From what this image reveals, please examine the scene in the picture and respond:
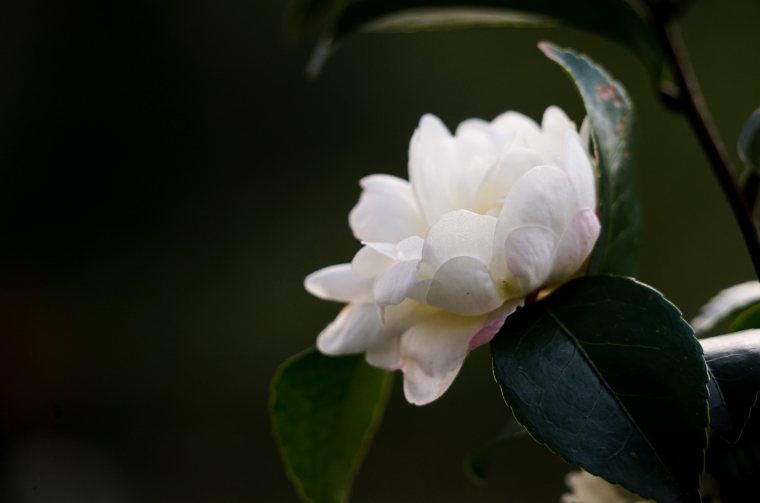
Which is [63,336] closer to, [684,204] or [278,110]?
[278,110]

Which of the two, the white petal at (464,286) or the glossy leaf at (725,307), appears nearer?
the white petal at (464,286)

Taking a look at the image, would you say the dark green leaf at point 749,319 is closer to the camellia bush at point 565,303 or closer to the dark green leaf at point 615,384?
the camellia bush at point 565,303

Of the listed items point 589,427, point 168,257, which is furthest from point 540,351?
point 168,257

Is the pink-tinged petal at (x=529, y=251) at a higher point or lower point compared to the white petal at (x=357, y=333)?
higher

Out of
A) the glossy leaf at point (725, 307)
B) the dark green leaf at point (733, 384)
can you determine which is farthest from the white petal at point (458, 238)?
the glossy leaf at point (725, 307)

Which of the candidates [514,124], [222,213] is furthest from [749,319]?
[222,213]

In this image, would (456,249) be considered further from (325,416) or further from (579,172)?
(325,416)

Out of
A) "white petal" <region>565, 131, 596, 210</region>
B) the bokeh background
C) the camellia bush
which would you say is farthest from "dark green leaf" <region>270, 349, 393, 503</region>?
the bokeh background
